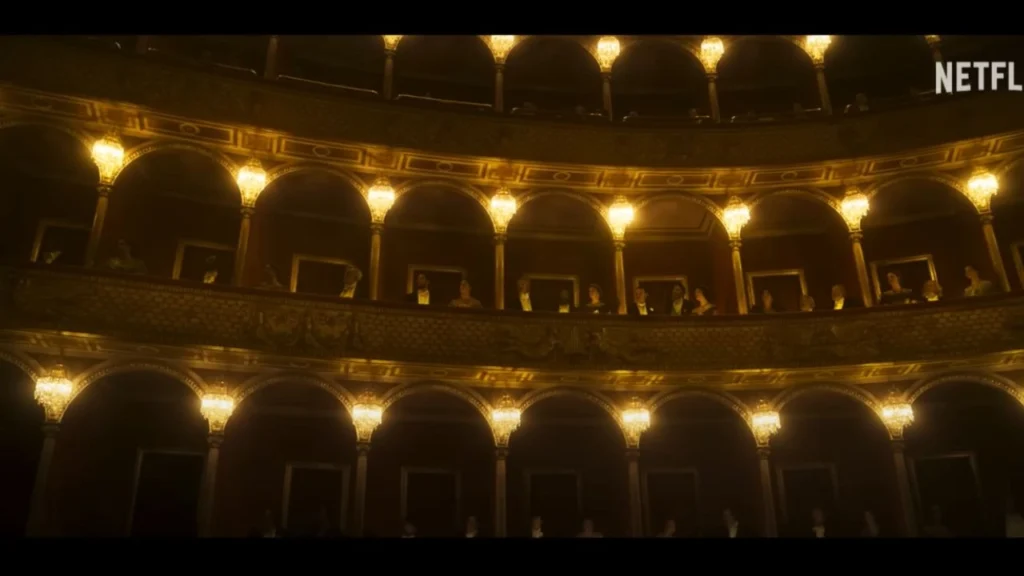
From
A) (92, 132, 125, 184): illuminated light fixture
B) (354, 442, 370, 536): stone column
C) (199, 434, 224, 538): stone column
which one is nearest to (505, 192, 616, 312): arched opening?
(354, 442, 370, 536): stone column

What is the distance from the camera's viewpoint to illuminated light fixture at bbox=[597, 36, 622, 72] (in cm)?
1859

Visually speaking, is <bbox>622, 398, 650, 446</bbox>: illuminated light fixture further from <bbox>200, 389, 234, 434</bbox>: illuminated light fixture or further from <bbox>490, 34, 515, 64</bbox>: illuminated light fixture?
<bbox>490, 34, 515, 64</bbox>: illuminated light fixture

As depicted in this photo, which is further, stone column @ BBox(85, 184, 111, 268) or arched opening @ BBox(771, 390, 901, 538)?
arched opening @ BBox(771, 390, 901, 538)

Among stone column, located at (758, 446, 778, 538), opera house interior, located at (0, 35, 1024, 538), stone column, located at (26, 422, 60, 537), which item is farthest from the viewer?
stone column, located at (758, 446, 778, 538)

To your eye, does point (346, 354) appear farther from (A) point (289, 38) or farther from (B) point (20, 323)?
(A) point (289, 38)

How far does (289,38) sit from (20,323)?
340 inches

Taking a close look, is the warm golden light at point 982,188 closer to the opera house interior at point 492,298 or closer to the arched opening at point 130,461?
the opera house interior at point 492,298

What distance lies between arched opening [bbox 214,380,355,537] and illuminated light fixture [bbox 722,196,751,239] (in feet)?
27.7

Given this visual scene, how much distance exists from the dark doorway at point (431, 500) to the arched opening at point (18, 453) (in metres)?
6.69

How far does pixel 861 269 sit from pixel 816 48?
5.45 m

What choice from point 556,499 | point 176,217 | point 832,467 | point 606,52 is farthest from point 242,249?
point 832,467

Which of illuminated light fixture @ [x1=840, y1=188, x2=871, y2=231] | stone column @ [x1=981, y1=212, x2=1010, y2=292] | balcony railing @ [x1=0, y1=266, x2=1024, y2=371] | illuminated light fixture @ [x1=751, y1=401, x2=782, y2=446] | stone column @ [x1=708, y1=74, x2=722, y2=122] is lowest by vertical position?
illuminated light fixture @ [x1=751, y1=401, x2=782, y2=446]

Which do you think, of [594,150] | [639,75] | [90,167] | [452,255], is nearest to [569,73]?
[639,75]

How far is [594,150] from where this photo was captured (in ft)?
55.3
